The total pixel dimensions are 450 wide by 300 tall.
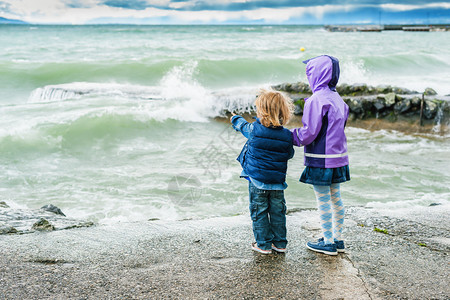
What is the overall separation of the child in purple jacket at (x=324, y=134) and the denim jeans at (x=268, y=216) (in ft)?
0.97

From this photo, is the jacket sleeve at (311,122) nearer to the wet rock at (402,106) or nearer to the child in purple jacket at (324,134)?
the child in purple jacket at (324,134)

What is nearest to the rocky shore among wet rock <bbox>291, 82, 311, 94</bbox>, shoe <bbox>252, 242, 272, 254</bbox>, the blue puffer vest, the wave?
wet rock <bbox>291, 82, 311, 94</bbox>

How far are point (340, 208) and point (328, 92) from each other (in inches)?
37.6

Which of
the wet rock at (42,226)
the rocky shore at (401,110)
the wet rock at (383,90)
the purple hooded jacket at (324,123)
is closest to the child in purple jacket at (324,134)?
the purple hooded jacket at (324,123)

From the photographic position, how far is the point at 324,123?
10.7 ft

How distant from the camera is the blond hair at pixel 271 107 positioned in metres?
3.18

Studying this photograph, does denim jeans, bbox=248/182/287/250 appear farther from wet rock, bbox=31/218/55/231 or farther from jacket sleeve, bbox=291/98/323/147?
wet rock, bbox=31/218/55/231

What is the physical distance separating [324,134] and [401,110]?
9.00 m

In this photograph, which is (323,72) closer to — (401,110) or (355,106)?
(355,106)

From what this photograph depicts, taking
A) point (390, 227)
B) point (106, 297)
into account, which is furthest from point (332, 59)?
point (106, 297)

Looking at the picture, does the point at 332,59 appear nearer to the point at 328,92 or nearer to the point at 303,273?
the point at 328,92

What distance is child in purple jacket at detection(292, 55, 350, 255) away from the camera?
3.22 metres

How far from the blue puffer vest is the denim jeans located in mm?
146

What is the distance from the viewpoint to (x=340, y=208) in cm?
348
